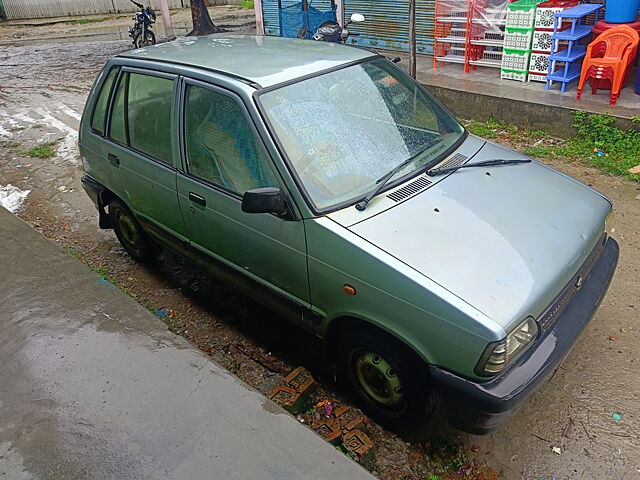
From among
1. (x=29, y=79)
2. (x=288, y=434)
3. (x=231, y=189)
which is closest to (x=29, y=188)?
(x=231, y=189)

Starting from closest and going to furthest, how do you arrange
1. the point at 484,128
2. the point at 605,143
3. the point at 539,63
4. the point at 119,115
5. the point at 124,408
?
Result: the point at 124,408
the point at 119,115
the point at 605,143
the point at 484,128
the point at 539,63

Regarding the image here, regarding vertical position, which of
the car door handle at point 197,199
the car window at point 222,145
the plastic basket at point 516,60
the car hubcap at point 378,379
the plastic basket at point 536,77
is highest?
the car window at point 222,145

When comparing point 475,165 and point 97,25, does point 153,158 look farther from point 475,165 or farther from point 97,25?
point 97,25

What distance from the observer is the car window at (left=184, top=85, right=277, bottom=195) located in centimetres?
296

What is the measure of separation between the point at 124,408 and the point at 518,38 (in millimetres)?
7221

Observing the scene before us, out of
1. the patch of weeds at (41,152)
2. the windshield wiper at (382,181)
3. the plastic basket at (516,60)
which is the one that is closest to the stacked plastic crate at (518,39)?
the plastic basket at (516,60)

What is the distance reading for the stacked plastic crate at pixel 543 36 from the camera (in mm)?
6828

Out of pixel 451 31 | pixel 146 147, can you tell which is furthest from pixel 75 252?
pixel 451 31

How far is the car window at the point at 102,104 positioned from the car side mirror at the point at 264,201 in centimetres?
211

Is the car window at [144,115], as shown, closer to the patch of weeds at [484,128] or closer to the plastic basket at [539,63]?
the patch of weeds at [484,128]

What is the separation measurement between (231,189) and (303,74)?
33.5 inches

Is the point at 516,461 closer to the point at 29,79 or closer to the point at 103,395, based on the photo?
the point at 103,395

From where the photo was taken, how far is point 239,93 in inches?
118

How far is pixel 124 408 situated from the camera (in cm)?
258
